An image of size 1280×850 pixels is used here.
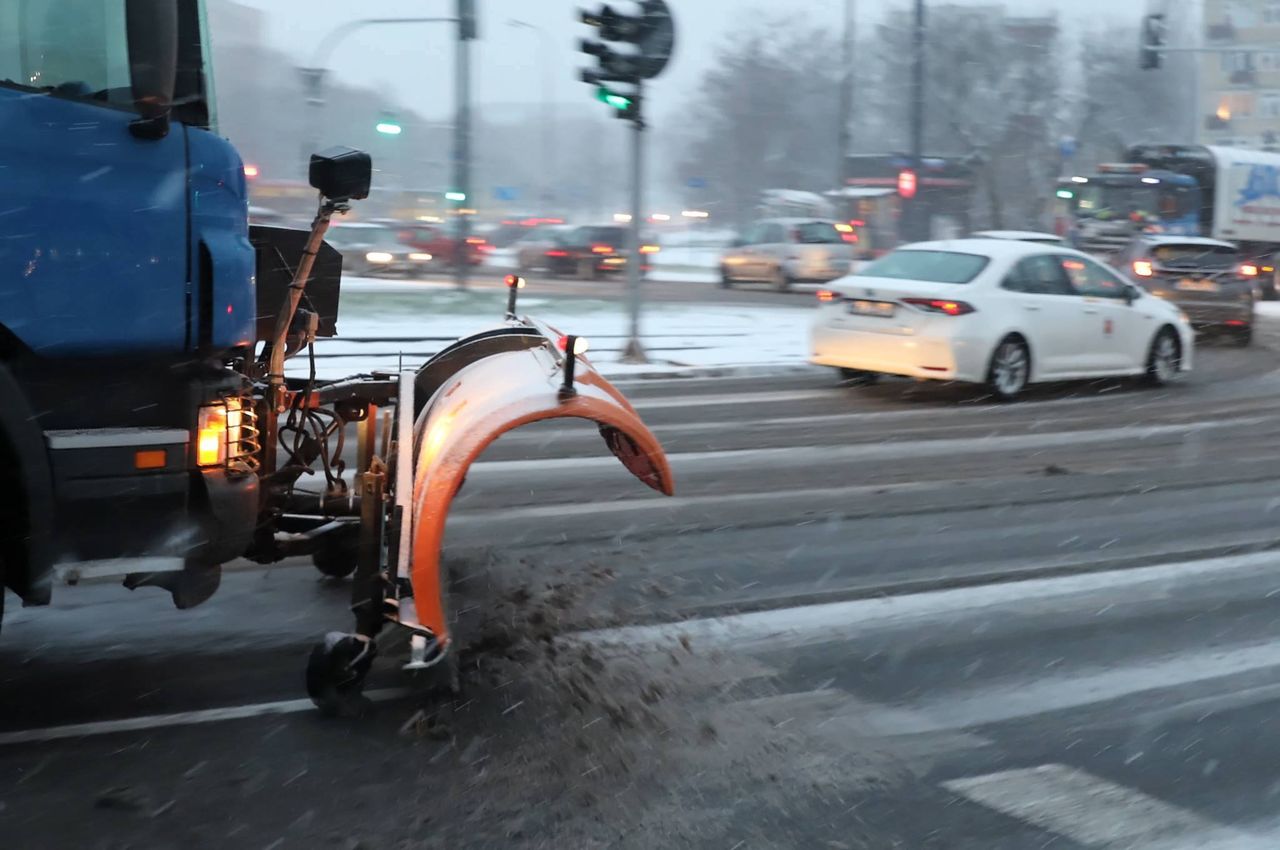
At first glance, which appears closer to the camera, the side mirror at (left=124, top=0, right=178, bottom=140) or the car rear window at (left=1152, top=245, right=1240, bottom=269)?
the side mirror at (left=124, top=0, right=178, bottom=140)

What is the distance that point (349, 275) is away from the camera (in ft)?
128

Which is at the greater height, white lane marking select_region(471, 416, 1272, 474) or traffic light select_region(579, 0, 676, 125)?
traffic light select_region(579, 0, 676, 125)

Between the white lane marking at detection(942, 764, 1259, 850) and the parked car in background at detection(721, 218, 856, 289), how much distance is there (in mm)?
31724

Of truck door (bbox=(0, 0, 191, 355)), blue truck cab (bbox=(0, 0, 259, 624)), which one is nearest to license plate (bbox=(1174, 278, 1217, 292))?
blue truck cab (bbox=(0, 0, 259, 624))

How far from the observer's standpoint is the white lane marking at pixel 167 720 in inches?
190

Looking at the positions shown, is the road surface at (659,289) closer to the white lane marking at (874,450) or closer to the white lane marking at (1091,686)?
the white lane marking at (874,450)

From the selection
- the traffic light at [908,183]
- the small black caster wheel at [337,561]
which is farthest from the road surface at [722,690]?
the traffic light at [908,183]

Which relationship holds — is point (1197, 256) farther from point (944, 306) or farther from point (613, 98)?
point (944, 306)

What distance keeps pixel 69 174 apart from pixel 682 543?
4.09m

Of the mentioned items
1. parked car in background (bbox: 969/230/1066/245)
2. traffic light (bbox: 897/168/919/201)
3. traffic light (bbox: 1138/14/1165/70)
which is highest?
traffic light (bbox: 1138/14/1165/70)

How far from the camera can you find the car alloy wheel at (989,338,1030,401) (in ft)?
48.4

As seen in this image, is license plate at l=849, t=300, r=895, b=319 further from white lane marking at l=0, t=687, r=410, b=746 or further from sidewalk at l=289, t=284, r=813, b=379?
white lane marking at l=0, t=687, r=410, b=746

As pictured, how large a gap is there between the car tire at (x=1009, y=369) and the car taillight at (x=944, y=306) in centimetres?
53

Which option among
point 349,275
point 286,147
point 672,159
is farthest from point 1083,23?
point 349,275
